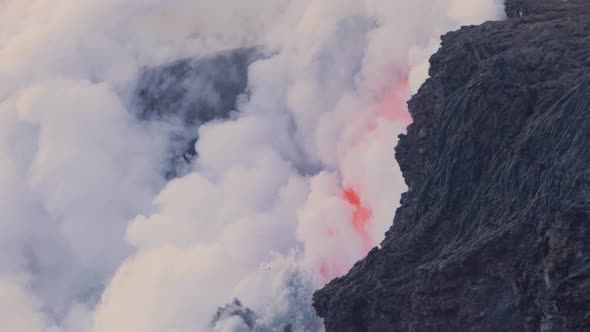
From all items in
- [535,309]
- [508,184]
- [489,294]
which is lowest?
[535,309]

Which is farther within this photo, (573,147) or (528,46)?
(528,46)

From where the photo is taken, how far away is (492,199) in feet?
156

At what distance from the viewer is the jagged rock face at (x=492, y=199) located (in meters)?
38.8

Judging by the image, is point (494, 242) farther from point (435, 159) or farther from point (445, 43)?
point (445, 43)

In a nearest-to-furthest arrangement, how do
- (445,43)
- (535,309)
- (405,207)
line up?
(535,309)
(405,207)
(445,43)

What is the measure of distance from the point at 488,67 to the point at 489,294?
1380 centimetres

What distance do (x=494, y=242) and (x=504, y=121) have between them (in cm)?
878

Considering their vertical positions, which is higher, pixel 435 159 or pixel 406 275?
pixel 435 159

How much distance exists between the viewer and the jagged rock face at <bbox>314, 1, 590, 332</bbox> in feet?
127

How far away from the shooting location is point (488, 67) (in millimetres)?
51812

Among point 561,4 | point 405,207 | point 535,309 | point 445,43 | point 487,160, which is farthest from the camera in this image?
point 561,4

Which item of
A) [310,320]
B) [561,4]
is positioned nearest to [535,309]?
[561,4]

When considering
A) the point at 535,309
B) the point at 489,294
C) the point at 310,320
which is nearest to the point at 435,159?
the point at 489,294

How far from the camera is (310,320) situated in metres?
146
